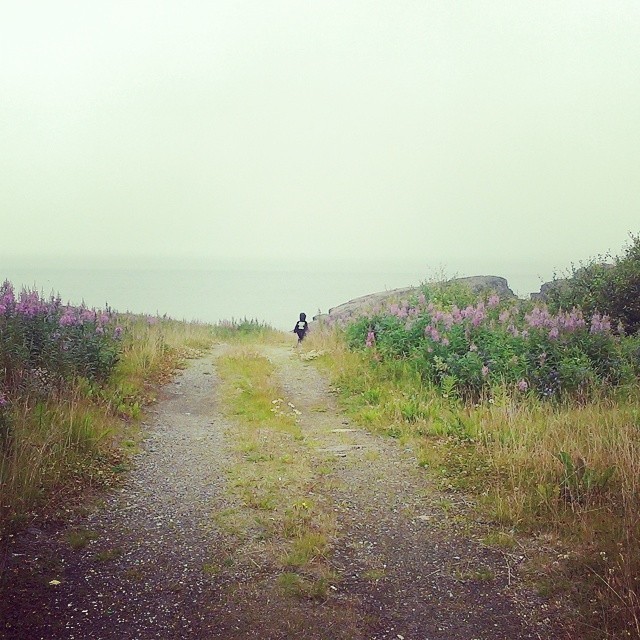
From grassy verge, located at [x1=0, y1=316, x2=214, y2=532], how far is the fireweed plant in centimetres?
438

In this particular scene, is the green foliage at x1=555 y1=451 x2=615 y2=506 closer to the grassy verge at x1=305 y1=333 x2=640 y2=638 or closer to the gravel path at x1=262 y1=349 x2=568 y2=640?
the grassy verge at x1=305 y1=333 x2=640 y2=638

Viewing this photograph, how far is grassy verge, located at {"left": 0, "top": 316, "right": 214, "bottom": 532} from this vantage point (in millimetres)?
4594

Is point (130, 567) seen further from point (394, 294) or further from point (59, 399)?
point (394, 294)

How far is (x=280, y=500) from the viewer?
5086 mm

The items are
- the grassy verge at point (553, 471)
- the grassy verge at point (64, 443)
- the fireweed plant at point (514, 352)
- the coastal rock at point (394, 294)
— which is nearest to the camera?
the grassy verge at point (553, 471)

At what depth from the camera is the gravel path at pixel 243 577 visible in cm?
330

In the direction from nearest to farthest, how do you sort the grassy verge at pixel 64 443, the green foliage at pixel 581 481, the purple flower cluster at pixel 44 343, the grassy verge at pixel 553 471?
the grassy verge at pixel 553 471 → the grassy verge at pixel 64 443 → the green foliage at pixel 581 481 → the purple flower cluster at pixel 44 343

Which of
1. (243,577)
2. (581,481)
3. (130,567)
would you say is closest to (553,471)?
(581,481)

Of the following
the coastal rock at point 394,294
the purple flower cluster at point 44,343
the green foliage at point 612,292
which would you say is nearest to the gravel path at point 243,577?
the purple flower cluster at point 44,343

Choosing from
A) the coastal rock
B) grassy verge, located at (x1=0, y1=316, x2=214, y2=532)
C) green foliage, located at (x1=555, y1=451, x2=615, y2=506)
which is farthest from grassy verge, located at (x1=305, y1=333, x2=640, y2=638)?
the coastal rock

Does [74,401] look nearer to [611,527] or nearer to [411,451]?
[411,451]

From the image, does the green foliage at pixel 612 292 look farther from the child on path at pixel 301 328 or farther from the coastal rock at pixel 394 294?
the child on path at pixel 301 328

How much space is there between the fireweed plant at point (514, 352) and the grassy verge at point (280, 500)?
95.5 inches

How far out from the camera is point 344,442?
704 cm
